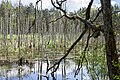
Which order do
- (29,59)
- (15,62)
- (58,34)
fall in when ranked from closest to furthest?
(15,62), (29,59), (58,34)

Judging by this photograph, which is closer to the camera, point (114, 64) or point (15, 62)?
point (114, 64)

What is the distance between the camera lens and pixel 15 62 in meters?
29.4

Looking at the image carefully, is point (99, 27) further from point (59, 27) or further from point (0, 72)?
point (59, 27)

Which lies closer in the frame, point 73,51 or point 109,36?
point 109,36

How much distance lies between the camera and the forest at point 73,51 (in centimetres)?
195

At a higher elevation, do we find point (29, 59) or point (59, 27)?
point (59, 27)

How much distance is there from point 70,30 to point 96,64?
179ft

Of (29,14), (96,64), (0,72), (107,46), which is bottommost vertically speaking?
(0,72)

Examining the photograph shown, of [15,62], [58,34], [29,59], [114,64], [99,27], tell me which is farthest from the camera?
[58,34]

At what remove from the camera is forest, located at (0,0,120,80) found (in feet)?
6.40

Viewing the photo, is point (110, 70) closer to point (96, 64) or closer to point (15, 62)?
point (96, 64)

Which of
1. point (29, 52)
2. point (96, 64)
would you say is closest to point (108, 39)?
point (96, 64)

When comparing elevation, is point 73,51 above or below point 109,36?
below

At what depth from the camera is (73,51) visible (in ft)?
113
